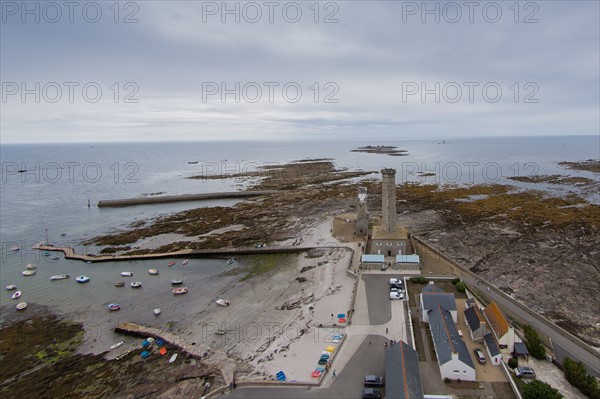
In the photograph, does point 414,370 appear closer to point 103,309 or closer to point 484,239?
point 103,309

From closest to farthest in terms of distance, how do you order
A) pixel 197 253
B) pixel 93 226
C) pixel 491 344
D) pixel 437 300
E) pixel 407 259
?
pixel 491 344, pixel 437 300, pixel 407 259, pixel 197 253, pixel 93 226

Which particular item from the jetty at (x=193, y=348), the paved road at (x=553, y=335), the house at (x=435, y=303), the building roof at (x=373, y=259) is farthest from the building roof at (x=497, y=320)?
the jetty at (x=193, y=348)

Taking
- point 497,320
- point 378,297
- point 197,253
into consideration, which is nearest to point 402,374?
point 497,320

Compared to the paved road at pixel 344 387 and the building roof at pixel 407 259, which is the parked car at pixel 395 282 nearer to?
the building roof at pixel 407 259

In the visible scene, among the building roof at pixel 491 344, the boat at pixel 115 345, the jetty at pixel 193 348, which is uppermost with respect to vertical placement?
the building roof at pixel 491 344

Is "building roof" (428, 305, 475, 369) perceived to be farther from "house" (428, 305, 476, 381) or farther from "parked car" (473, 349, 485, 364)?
"parked car" (473, 349, 485, 364)

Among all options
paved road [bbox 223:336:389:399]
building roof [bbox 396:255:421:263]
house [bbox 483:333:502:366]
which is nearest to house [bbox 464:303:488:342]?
house [bbox 483:333:502:366]

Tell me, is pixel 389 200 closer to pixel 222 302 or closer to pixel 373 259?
pixel 373 259

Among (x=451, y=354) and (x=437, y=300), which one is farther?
(x=437, y=300)
